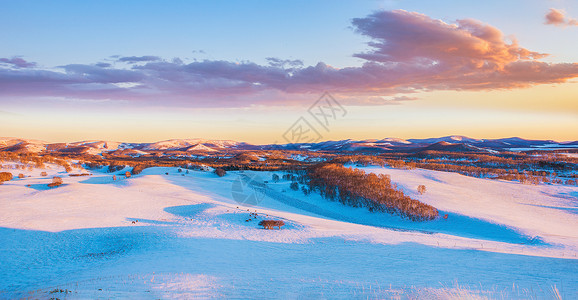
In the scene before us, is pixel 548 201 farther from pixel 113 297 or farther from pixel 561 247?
pixel 113 297

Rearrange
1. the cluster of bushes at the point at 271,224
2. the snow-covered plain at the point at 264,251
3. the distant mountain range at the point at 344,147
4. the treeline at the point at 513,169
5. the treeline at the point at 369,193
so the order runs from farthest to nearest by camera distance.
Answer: the distant mountain range at the point at 344,147 < the treeline at the point at 513,169 < the treeline at the point at 369,193 < the cluster of bushes at the point at 271,224 < the snow-covered plain at the point at 264,251

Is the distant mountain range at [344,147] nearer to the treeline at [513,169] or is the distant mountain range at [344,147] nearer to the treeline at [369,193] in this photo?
the treeline at [513,169]

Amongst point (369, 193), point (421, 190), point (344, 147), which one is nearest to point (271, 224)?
point (369, 193)

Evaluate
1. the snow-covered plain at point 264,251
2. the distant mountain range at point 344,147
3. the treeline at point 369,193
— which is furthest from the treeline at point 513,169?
the distant mountain range at point 344,147

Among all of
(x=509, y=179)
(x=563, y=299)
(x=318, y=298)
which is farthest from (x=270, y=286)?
(x=509, y=179)

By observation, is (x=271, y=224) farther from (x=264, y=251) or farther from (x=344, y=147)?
(x=344, y=147)

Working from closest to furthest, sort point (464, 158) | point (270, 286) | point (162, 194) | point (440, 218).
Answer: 1. point (270, 286)
2. point (440, 218)
3. point (162, 194)
4. point (464, 158)
